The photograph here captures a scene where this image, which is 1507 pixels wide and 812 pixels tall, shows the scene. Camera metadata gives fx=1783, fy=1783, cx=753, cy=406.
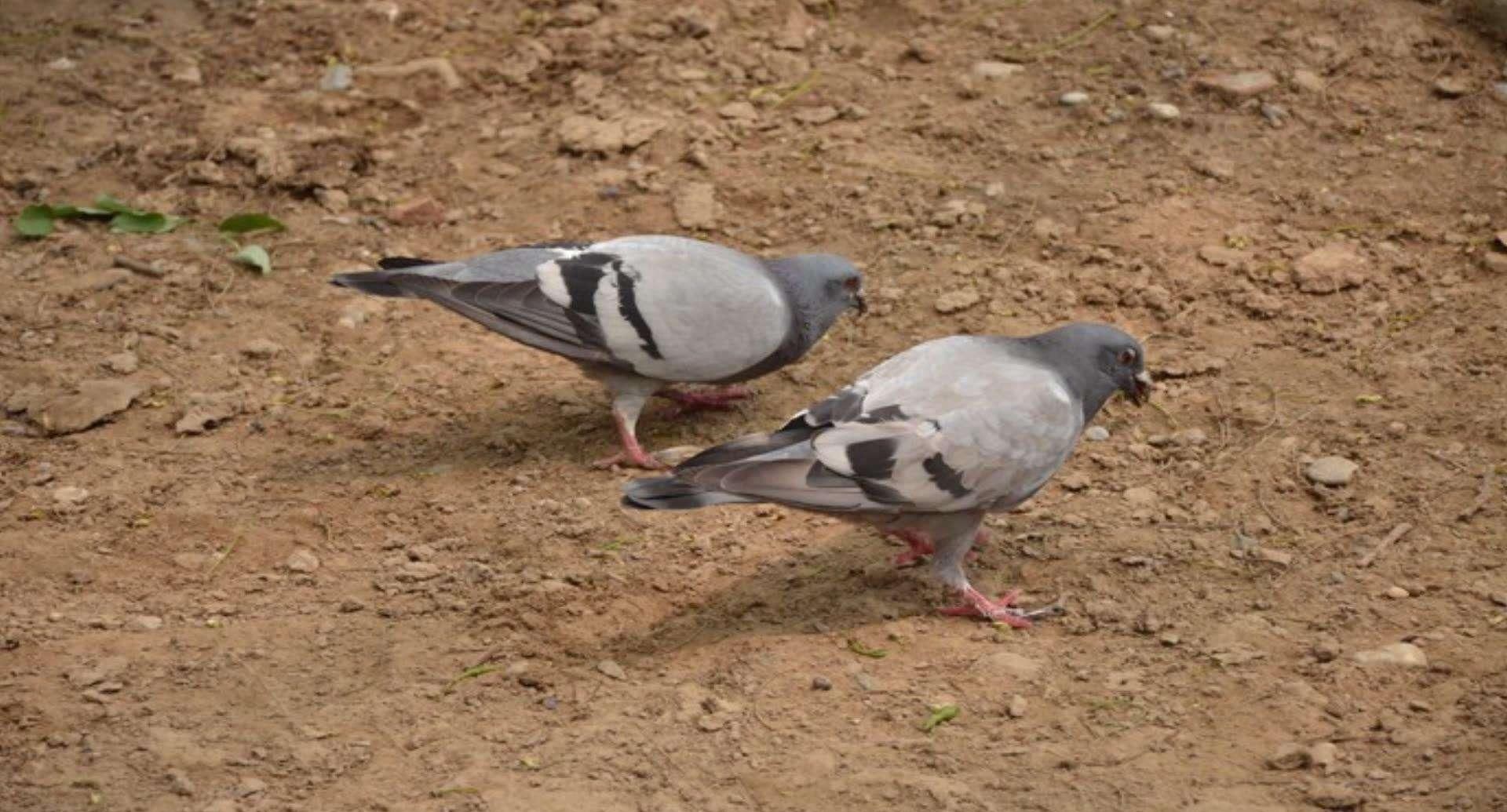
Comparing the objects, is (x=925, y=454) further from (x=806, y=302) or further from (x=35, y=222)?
(x=35, y=222)

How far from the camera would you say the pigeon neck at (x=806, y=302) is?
655cm

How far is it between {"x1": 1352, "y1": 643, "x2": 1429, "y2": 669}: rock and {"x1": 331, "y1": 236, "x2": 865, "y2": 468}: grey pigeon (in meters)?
2.35

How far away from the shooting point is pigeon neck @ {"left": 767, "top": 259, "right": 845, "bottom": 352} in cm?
655

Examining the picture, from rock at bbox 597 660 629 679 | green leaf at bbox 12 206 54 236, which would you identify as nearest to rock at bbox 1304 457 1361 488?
rock at bbox 597 660 629 679

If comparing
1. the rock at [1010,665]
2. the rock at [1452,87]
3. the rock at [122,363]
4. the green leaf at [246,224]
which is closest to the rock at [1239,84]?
the rock at [1452,87]

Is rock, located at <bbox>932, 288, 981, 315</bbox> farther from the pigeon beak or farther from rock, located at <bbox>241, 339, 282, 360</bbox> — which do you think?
rock, located at <bbox>241, 339, 282, 360</bbox>

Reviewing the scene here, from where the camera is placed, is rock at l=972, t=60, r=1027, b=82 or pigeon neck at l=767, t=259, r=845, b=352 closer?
pigeon neck at l=767, t=259, r=845, b=352

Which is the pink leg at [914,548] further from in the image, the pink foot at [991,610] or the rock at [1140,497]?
the rock at [1140,497]

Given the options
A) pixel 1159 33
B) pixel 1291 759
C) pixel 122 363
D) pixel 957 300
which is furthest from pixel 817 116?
pixel 1291 759

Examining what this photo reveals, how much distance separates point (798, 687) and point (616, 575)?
82 cm

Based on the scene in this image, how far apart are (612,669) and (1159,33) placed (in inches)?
180

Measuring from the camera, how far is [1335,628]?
208 inches

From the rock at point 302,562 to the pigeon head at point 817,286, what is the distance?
1943mm

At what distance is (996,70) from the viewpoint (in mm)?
8250
